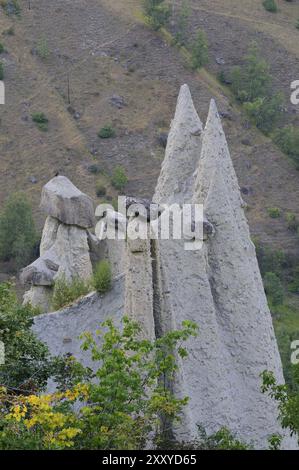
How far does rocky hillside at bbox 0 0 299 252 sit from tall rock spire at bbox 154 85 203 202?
1753 inches

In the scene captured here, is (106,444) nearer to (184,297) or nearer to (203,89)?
(184,297)

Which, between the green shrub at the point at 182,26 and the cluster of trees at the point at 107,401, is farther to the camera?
the green shrub at the point at 182,26

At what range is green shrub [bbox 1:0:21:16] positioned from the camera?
8931 centimetres

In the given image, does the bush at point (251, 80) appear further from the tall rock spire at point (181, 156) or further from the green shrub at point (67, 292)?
the tall rock spire at point (181, 156)

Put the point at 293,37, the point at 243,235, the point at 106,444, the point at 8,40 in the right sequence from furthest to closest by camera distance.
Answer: the point at 293,37 → the point at 8,40 → the point at 243,235 → the point at 106,444

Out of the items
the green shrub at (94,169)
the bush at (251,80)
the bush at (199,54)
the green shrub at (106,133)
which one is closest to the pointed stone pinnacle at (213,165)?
the green shrub at (94,169)

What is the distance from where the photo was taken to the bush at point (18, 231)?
58906mm

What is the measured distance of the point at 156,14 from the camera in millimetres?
92812

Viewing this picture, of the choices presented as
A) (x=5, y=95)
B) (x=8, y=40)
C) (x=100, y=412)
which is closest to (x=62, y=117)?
(x=5, y=95)

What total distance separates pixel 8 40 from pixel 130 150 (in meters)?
15.0

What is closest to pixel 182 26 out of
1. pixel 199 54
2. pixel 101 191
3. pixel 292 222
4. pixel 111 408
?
pixel 199 54

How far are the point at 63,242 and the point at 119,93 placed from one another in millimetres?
57039

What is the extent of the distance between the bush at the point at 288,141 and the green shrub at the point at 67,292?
191 feet

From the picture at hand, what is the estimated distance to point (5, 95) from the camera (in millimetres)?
78812
